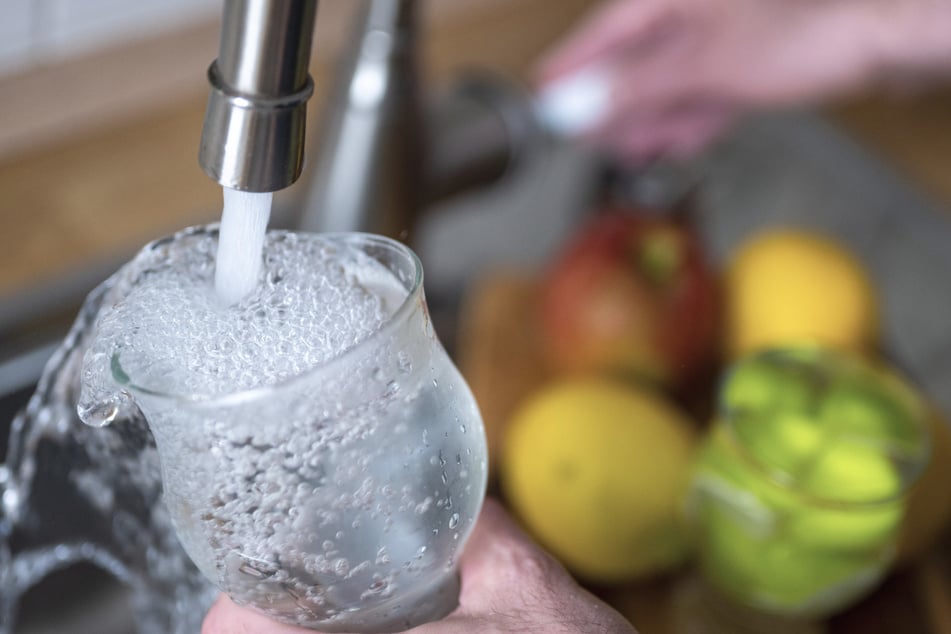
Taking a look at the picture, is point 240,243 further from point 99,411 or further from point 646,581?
point 646,581

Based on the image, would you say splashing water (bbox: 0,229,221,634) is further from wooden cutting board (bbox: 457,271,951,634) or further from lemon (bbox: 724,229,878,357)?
lemon (bbox: 724,229,878,357)

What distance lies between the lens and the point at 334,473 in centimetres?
21

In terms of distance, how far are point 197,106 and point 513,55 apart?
9.4 inches

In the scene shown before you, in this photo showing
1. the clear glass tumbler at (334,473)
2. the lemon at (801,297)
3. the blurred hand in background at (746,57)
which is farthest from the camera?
the blurred hand in background at (746,57)

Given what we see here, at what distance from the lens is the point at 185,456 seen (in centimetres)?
22

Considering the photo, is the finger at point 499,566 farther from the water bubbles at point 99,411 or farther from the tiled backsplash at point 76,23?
the tiled backsplash at point 76,23

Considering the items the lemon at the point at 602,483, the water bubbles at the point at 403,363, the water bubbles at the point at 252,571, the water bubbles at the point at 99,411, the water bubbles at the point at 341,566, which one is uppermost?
the water bubbles at the point at 403,363

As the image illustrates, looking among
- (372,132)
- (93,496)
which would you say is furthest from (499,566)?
(372,132)

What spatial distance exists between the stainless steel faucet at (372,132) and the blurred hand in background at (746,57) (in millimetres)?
90

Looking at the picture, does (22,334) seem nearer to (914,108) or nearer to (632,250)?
(632,250)

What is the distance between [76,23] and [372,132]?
336 millimetres

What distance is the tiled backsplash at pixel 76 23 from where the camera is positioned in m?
0.65

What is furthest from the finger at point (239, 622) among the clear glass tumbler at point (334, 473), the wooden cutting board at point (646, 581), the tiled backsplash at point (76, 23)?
the tiled backsplash at point (76, 23)

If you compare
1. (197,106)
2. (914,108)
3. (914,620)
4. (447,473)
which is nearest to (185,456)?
(447,473)
